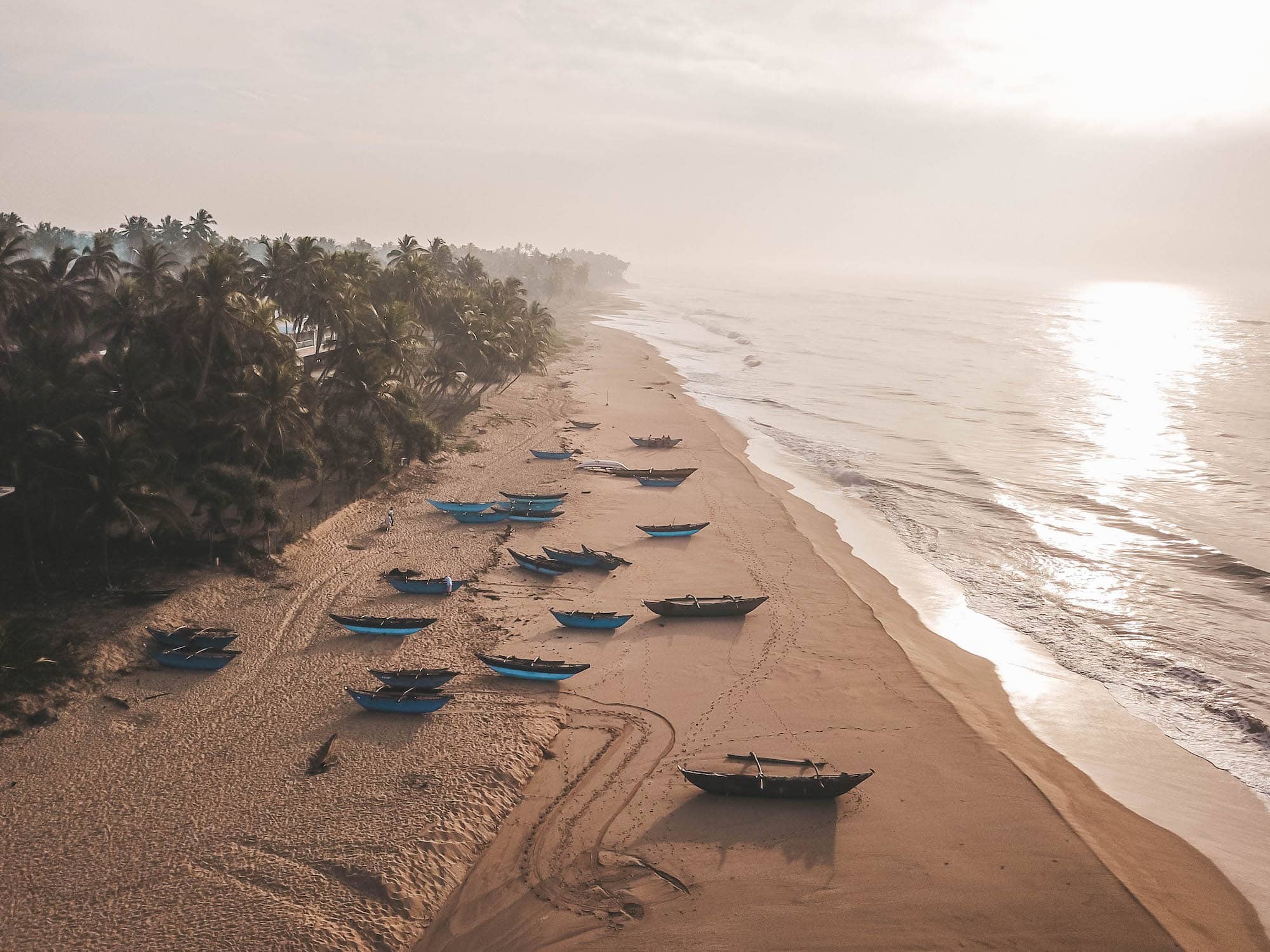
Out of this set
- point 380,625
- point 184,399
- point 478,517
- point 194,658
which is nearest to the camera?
point 194,658

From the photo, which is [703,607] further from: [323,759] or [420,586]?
[323,759]

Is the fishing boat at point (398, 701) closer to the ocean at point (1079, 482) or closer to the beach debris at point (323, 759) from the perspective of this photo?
the beach debris at point (323, 759)

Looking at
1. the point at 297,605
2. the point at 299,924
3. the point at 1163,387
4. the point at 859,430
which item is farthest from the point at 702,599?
the point at 1163,387

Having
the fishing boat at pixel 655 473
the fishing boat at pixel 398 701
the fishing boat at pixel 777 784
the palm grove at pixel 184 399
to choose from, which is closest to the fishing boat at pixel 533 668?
the fishing boat at pixel 398 701

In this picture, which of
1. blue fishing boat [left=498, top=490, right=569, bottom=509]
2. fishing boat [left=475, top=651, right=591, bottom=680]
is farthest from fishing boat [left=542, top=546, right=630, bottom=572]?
fishing boat [left=475, top=651, right=591, bottom=680]

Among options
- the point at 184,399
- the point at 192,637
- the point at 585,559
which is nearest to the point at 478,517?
the point at 585,559

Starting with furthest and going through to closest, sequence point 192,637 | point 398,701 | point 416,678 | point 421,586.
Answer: point 421,586, point 192,637, point 416,678, point 398,701

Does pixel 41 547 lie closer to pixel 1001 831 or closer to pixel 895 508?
pixel 1001 831
